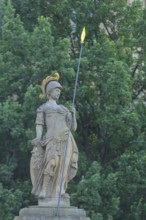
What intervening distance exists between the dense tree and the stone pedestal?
4668 mm

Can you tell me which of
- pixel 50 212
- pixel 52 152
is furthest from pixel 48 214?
pixel 52 152

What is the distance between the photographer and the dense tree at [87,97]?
21.7 metres

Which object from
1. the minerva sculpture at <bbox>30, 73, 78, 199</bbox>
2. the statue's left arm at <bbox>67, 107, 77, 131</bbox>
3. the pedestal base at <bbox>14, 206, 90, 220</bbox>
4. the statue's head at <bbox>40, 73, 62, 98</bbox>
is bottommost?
the pedestal base at <bbox>14, 206, 90, 220</bbox>

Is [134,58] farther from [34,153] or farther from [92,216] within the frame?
[34,153]

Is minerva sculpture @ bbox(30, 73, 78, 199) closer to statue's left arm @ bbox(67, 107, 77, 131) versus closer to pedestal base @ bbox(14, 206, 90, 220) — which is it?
statue's left arm @ bbox(67, 107, 77, 131)

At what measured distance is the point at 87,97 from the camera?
23.8 metres

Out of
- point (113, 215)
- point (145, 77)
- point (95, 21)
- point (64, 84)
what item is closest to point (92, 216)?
point (113, 215)

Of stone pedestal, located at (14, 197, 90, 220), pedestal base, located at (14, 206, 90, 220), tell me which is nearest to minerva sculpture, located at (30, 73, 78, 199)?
stone pedestal, located at (14, 197, 90, 220)

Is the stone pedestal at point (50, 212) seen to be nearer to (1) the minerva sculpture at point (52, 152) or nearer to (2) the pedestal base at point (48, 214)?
(2) the pedestal base at point (48, 214)

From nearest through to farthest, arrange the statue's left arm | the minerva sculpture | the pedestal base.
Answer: the pedestal base, the minerva sculpture, the statue's left arm

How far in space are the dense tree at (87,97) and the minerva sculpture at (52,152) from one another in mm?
4550

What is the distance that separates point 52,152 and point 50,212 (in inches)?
48.4

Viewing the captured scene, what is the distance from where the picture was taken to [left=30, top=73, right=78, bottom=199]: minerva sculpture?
16.2 metres

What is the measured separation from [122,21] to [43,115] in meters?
10.2
